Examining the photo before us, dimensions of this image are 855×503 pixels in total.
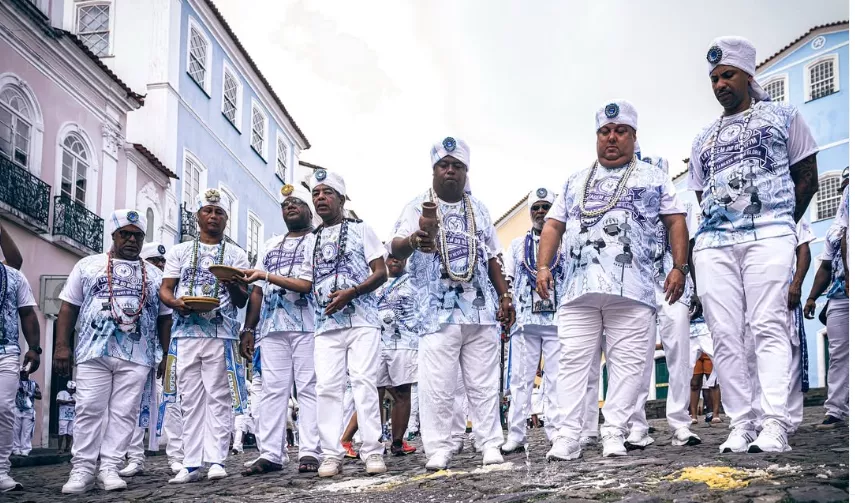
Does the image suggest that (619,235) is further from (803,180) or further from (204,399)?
(204,399)

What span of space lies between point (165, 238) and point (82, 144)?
3.99m

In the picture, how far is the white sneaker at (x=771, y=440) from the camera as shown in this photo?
571 centimetres

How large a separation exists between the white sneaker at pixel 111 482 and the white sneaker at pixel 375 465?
2.15 m

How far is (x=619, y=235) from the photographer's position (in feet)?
21.9

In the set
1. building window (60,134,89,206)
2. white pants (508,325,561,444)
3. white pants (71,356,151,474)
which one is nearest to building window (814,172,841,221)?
white pants (508,325,561,444)

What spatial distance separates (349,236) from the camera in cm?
823

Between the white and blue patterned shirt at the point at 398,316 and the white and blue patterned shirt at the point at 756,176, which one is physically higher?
the white and blue patterned shirt at the point at 756,176

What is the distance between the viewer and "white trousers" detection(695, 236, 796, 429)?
19.7 ft

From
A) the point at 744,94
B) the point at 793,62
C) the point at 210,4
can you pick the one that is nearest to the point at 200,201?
the point at 744,94

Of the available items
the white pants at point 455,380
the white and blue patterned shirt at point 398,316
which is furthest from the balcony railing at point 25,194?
the white pants at point 455,380

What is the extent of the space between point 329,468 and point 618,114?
3.26 m

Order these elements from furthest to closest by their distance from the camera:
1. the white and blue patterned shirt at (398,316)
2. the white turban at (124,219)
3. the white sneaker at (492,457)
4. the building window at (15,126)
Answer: the building window at (15,126)
the white and blue patterned shirt at (398,316)
the white turban at (124,219)
the white sneaker at (492,457)

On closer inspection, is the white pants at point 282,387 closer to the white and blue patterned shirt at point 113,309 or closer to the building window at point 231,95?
the white and blue patterned shirt at point 113,309

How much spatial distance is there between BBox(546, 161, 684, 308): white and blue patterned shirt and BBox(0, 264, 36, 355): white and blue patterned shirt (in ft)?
14.8
